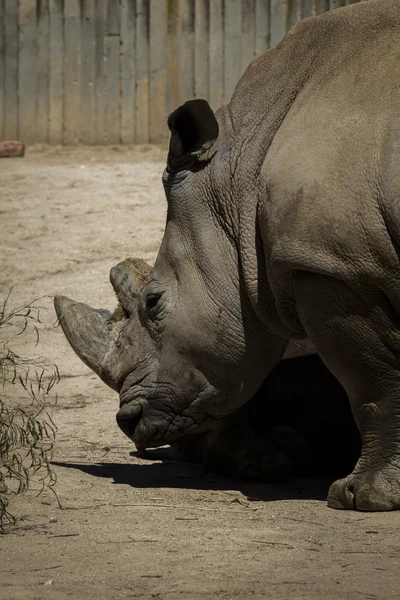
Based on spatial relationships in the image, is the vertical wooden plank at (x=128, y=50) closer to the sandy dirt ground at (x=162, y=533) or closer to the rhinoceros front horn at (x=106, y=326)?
the sandy dirt ground at (x=162, y=533)

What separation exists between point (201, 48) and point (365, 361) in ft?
27.5

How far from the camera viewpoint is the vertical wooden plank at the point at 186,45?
43.7 ft

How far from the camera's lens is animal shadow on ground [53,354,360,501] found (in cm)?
643

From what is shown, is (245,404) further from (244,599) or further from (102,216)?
(102,216)

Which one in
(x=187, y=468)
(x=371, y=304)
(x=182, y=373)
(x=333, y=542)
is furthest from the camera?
(x=187, y=468)

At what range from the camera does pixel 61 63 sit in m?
13.3

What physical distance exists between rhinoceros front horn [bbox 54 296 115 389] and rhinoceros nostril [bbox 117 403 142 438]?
0.23m

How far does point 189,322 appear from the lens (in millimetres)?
6184

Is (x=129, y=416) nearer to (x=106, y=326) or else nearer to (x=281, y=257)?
(x=106, y=326)

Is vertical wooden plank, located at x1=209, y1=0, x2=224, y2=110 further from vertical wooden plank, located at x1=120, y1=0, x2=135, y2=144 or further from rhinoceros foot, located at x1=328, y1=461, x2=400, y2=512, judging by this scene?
rhinoceros foot, located at x1=328, y1=461, x2=400, y2=512

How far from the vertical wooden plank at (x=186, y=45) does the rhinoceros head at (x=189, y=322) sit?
716cm

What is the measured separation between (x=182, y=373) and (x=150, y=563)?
66.0 inches

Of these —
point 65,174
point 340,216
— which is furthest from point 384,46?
point 65,174

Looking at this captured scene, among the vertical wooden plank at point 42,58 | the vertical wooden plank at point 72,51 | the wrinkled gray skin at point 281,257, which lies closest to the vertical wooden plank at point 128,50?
the vertical wooden plank at point 72,51
